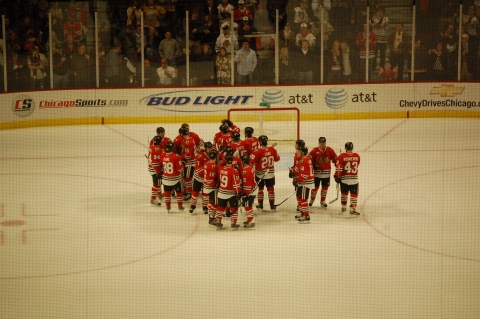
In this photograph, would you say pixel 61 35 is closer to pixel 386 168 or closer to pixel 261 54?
pixel 261 54

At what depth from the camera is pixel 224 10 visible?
54.0ft

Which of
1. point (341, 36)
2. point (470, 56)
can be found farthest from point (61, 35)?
point (470, 56)

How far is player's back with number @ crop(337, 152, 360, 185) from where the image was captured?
955 centimetres

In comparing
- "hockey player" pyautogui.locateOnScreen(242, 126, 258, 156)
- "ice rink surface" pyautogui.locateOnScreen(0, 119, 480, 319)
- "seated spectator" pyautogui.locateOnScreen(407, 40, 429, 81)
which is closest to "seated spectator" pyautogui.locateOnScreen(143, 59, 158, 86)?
A: "ice rink surface" pyautogui.locateOnScreen(0, 119, 480, 319)

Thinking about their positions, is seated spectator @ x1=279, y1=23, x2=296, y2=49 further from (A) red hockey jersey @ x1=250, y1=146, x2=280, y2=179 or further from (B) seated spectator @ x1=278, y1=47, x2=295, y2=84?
(A) red hockey jersey @ x1=250, y1=146, x2=280, y2=179

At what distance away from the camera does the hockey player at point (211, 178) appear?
9.17 metres

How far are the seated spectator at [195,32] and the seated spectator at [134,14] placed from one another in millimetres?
1126

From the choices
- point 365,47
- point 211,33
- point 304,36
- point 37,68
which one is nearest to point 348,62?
point 365,47

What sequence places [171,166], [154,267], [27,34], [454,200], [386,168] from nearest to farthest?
1. [154,267]
2. [171,166]
3. [454,200]
4. [386,168]
5. [27,34]

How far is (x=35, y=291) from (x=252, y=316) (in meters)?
2.31

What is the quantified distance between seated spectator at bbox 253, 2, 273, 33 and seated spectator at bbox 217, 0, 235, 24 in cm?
56

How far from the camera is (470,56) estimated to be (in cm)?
1620

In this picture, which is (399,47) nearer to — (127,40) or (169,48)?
(169,48)

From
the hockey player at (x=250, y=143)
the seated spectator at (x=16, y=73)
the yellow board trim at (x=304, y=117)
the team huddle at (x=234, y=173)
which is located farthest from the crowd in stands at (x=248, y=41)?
the hockey player at (x=250, y=143)
